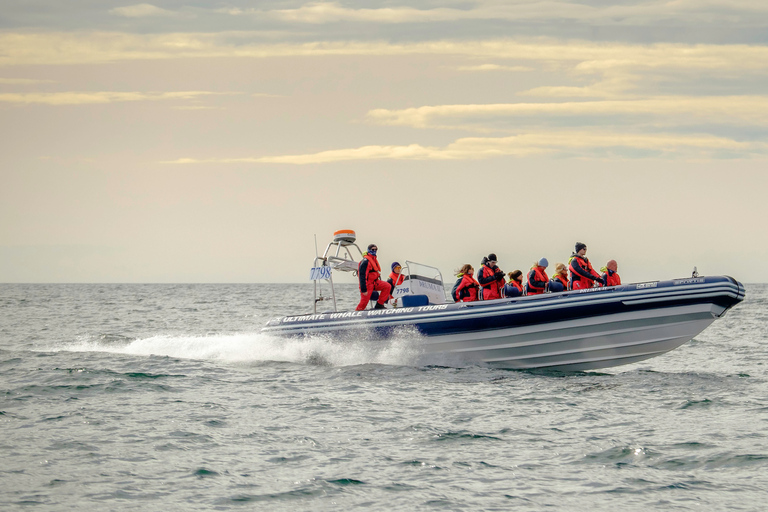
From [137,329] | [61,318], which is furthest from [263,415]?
[61,318]

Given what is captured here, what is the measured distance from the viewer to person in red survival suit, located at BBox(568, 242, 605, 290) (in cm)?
1216

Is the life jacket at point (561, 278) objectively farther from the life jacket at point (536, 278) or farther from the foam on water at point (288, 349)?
the foam on water at point (288, 349)

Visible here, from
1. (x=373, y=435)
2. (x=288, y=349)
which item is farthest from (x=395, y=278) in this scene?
(x=373, y=435)

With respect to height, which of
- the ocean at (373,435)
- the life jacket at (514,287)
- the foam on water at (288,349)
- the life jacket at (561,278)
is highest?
the life jacket at (561,278)

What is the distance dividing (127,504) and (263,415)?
3152 mm

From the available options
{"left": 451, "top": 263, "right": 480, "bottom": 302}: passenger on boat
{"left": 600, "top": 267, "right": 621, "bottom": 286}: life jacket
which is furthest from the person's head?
{"left": 600, "top": 267, "right": 621, "bottom": 286}: life jacket

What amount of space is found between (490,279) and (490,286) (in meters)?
0.18

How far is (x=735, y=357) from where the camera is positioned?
16000 mm

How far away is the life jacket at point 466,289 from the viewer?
1242cm

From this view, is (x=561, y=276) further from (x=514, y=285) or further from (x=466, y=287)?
(x=466, y=287)

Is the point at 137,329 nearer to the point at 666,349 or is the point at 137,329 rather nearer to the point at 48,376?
the point at 48,376

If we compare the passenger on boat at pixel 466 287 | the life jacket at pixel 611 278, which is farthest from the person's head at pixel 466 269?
the life jacket at pixel 611 278

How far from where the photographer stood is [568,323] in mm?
11453

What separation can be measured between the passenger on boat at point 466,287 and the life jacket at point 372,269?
1.52 meters
